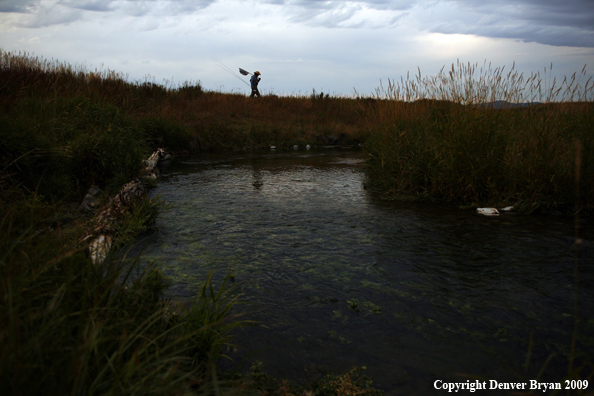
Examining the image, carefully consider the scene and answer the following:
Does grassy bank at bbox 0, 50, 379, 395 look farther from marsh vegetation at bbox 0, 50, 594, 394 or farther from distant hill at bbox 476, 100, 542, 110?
distant hill at bbox 476, 100, 542, 110

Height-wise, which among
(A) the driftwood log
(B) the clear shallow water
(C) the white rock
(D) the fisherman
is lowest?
(B) the clear shallow water

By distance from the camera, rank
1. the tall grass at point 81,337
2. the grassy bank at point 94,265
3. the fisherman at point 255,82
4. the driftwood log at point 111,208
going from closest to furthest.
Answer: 1. the tall grass at point 81,337
2. the grassy bank at point 94,265
3. the driftwood log at point 111,208
4. the fisherman at point 255,82

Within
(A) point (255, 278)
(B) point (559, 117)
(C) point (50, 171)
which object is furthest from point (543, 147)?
(C) point (50, 171)

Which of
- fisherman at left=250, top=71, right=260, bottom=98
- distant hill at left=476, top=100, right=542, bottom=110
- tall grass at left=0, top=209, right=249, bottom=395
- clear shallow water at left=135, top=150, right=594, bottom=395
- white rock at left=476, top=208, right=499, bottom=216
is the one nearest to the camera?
tall grass at left=0, top=209, right=249, bottom=395

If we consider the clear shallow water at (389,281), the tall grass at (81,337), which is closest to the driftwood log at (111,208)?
the clear shallow water at (389,281)

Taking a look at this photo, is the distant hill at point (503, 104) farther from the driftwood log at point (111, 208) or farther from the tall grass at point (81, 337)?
the tall grass at point (81, 337)

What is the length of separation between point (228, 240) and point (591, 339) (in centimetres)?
365

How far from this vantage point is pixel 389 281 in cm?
365

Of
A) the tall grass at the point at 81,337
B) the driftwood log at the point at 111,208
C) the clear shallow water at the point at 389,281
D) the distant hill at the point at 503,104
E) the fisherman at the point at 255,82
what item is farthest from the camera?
the fisherman at the point at 255,82

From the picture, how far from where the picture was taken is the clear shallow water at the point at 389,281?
250 centimetres

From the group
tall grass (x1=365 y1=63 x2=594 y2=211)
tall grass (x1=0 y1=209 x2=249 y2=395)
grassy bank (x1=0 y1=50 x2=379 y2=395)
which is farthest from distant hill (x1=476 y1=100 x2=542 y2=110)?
tall grass (x1=0 y1=209 x2=249 y2=395)

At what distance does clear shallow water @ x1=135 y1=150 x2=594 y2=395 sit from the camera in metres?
2.50

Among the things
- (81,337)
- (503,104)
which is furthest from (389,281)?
(503,104)

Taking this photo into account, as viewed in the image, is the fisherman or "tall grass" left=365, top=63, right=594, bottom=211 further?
the fisherman
